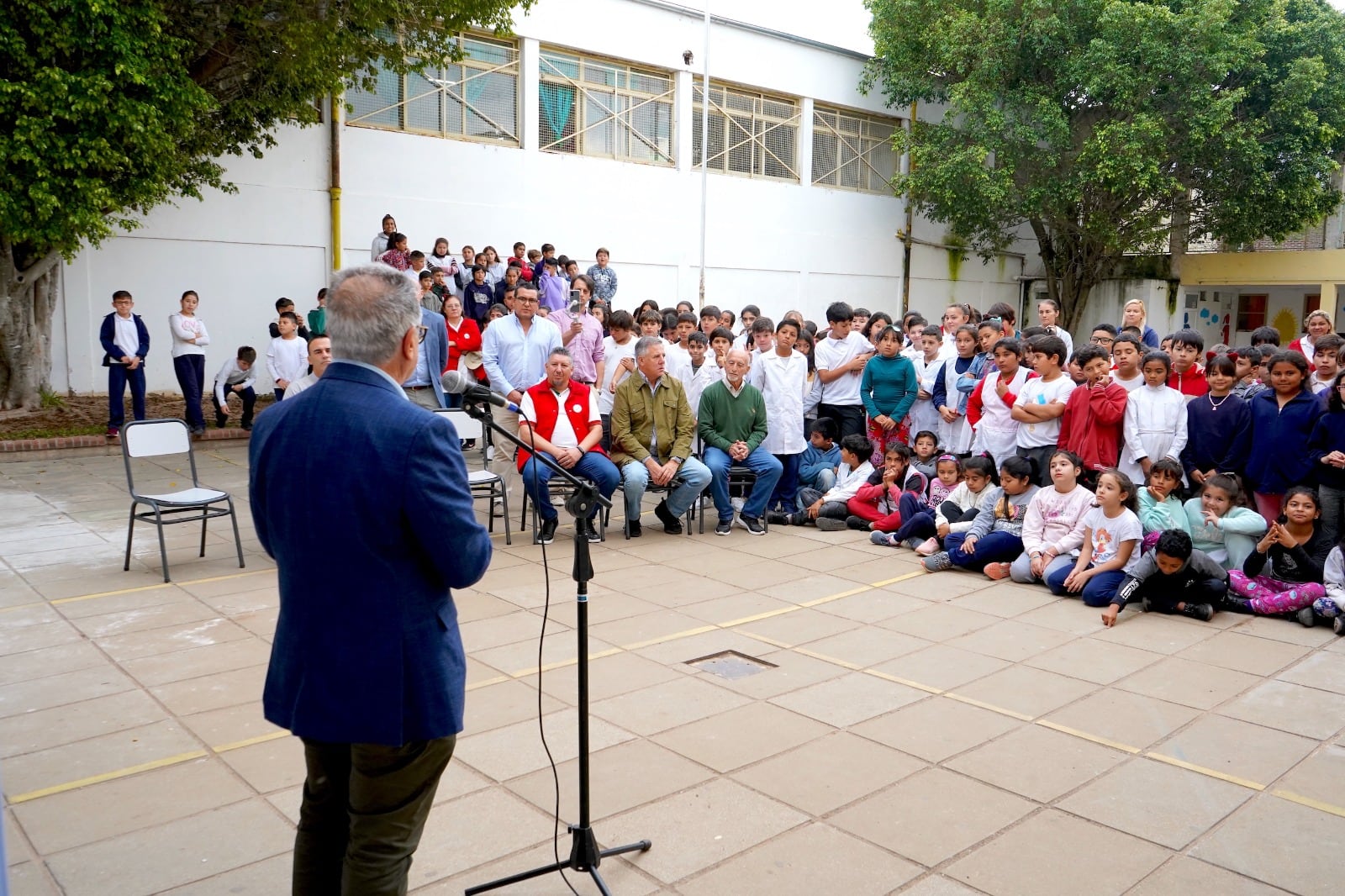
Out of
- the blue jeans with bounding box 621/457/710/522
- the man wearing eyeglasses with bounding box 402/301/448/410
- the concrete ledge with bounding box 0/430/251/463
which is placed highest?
the man wearing eyeglasses with bounding box 402/301/448/410

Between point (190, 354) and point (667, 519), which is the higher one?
point (190, 354)

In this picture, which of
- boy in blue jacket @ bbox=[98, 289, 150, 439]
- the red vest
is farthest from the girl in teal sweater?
boy in blue jacket @ bbox=[98, 289, 150, 439]

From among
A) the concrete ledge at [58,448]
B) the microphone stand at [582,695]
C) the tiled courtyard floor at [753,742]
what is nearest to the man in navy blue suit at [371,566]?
the microphone stand at [582,695]

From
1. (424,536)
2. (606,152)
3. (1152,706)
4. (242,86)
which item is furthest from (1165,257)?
(424,536)

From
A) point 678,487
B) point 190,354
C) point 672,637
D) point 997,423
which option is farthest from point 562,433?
point 190,354

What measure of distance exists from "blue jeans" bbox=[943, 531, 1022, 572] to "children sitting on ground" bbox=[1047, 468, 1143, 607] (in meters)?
0.52

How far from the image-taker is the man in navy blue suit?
240 centimetres

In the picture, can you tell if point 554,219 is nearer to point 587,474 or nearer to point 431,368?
point 431,368

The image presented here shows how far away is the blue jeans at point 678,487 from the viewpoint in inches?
320

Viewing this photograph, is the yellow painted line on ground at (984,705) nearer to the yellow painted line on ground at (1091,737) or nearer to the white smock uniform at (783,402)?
the yellow painted line on ground at (1091,737)

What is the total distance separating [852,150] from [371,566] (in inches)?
880

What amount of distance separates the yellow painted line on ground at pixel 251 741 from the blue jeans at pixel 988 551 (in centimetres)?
456

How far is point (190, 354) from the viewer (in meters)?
12.6

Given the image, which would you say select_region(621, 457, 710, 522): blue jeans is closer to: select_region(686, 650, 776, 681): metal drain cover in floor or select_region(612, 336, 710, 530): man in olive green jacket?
select_region(612, 336, 710, 530): man in olive green jacket
